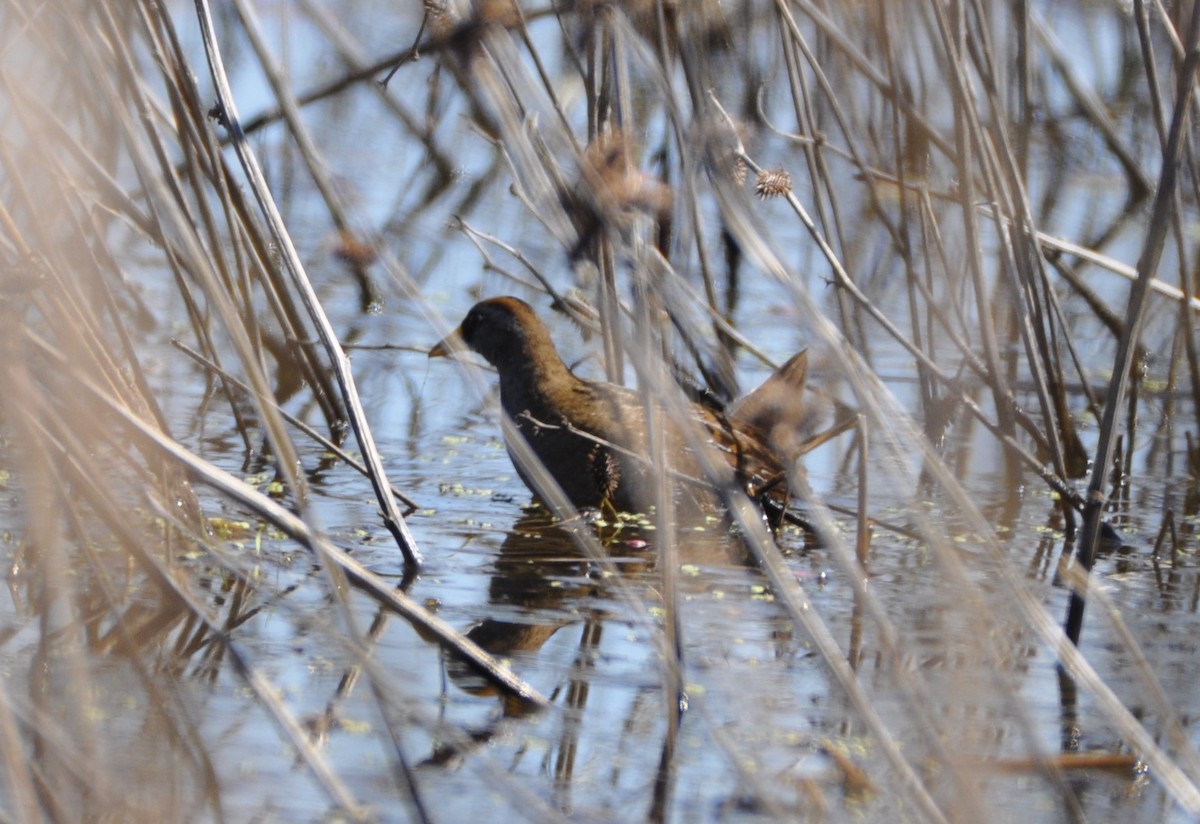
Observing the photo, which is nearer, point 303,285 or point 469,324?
point 303,285

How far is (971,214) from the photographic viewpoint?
3.49 m

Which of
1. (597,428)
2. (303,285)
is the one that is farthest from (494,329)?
(303,285)

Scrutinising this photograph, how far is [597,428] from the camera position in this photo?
14.5ft

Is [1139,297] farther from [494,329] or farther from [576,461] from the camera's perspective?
[494,329]

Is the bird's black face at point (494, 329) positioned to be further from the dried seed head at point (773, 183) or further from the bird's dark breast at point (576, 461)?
the dried seed head at point (773, 183)

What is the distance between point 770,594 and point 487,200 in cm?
436

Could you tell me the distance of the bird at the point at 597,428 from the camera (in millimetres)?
3932

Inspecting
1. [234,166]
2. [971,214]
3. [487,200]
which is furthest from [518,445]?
[487,200]

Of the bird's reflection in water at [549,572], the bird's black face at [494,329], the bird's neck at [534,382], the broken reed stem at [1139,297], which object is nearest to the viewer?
the broken reed stem at [1139,297]

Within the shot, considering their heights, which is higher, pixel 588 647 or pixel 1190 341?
pixel 1190 341

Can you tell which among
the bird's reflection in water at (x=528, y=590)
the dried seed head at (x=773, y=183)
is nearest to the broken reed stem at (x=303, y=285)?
the bird's reflection in water at (x=528, y=590)

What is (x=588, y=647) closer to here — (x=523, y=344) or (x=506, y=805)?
(x=506, y=805)

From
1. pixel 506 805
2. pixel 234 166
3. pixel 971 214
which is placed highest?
pixel 234 166

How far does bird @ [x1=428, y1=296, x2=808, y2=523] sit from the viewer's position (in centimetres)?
393
